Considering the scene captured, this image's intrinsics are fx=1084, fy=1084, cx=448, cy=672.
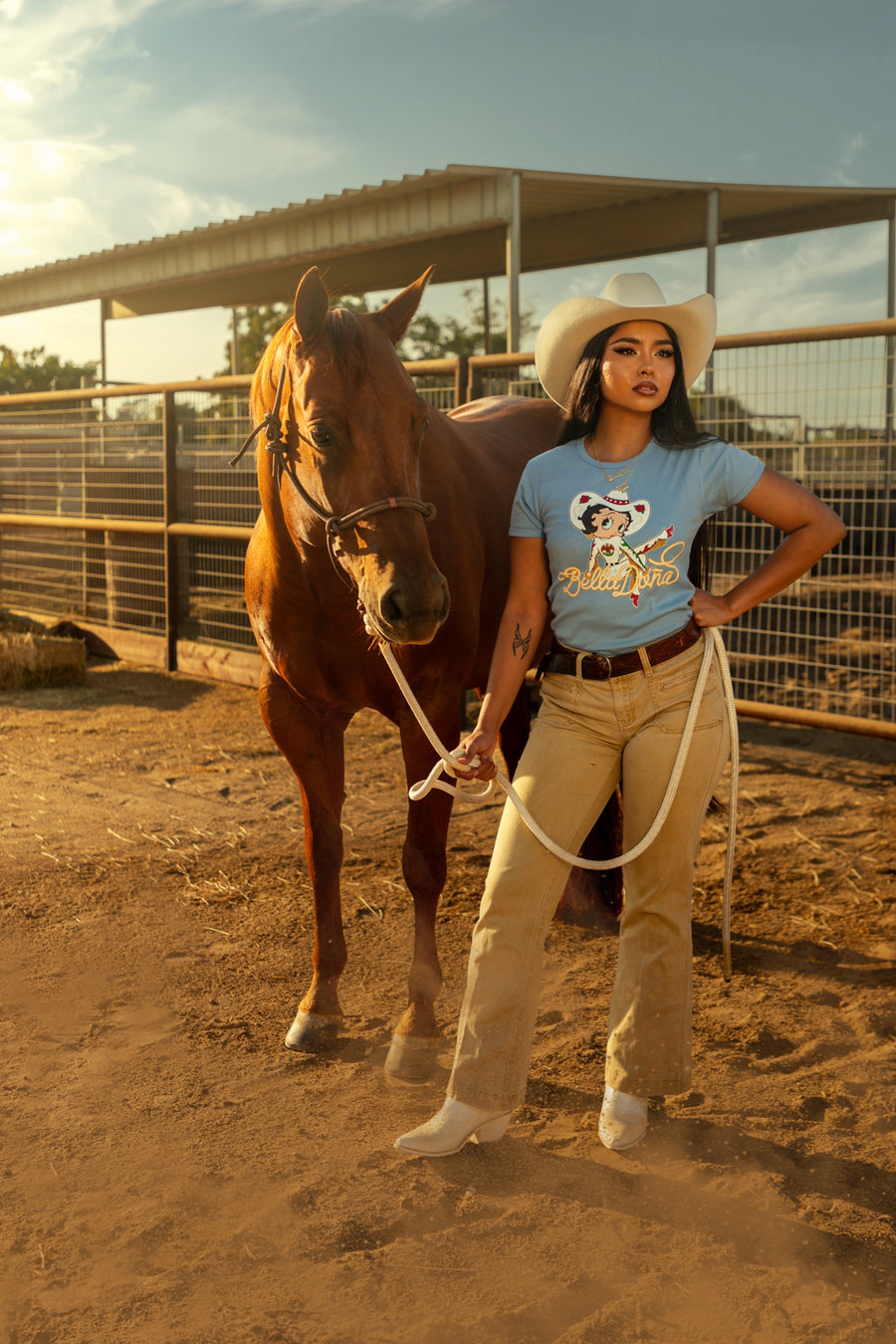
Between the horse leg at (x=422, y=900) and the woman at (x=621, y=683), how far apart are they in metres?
0.37

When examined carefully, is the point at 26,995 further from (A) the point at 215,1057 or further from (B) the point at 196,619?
(B) the point at 196,619

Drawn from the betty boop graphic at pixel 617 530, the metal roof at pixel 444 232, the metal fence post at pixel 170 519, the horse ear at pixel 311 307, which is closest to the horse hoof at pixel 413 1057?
the betty boop graphic at pixel 617 530

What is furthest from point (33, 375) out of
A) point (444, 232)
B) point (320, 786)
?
point (320, 786)

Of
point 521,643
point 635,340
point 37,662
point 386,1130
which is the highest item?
point 635,340

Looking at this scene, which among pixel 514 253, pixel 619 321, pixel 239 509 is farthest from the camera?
pixel 514 253

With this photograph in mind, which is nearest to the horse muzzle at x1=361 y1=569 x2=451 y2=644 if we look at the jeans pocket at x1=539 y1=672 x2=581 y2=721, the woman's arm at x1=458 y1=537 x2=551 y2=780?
the woman's arm at x1=458 y1=537 x2=551 y2=780

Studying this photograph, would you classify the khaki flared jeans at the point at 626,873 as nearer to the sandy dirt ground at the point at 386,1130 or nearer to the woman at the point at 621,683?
the woman at the point at 621,683

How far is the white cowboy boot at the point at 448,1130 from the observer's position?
2275 millimetres

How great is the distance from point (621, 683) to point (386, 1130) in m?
1.14

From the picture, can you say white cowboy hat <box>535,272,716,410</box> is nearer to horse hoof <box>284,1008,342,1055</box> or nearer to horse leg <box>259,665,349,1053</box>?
horse leg <box>259,665,349,1053</box>

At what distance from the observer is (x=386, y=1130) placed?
2.44 metres

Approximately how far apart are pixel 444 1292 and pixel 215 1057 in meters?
1.07

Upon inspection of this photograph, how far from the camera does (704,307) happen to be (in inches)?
94.2

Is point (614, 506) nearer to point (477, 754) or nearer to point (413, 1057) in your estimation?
point (477, 754)
